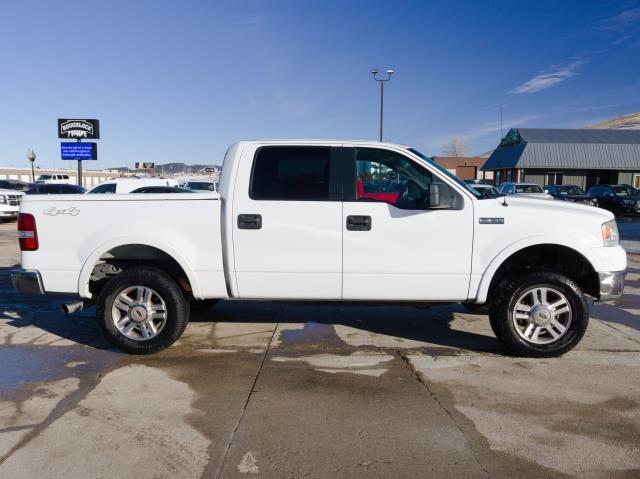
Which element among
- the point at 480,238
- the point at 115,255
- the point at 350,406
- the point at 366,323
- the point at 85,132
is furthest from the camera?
the point at 85,132

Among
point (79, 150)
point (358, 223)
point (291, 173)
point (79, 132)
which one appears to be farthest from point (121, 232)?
point (79, 150)

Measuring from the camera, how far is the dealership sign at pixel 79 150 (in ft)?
97.8

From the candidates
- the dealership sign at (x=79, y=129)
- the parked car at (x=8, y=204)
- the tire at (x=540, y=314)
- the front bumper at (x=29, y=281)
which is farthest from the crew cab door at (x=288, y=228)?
the dealership sign at (x=79, y=129)

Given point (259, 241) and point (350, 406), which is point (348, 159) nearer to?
point (259, 241)

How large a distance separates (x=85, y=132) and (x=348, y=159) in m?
29.6

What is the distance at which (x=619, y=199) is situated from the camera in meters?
24.5

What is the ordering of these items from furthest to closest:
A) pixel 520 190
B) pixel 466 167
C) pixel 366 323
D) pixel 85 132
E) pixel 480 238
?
pixel 466 167, pixel 85 132, pixel 520 190, pixel 366 323, pixel 480 238

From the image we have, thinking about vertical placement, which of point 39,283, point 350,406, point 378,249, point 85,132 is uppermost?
point 85,132

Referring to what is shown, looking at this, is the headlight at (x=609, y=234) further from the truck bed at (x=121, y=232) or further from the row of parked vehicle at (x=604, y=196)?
the row of parked vehicle at (x=604, y=196)

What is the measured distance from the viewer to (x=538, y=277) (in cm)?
459

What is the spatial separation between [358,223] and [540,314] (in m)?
1.92

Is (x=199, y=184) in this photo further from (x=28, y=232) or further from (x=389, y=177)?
(x=389, y=177)

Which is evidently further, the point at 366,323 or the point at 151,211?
the point at 366,323

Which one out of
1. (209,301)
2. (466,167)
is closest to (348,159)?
(209,301)
